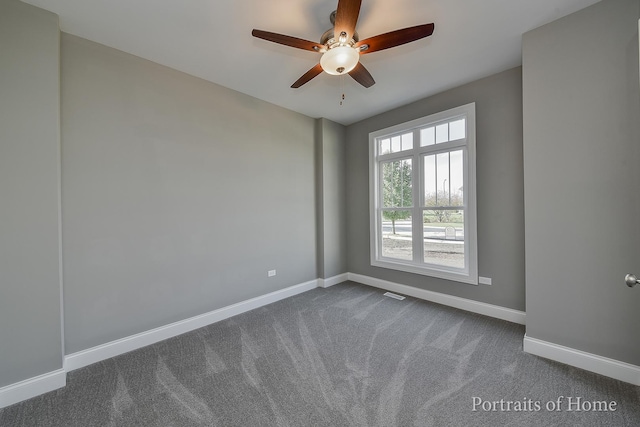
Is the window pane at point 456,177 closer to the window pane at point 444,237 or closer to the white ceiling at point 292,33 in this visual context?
the window pane at point 444,237

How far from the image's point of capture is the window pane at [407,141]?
3.86 metres

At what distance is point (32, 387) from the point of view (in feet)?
6.08

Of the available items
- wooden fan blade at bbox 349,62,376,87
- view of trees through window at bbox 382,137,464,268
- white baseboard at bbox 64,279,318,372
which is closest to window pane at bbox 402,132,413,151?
view of trees through window at bbox 382,137,464,268

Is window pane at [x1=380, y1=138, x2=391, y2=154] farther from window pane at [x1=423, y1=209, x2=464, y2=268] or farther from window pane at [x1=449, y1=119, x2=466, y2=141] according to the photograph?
window pane at [x1=423, y1=209, x2=464, y2=268]

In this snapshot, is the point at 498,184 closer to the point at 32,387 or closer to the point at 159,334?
the point at 159,334

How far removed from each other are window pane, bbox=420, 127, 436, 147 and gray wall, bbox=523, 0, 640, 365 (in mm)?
1293

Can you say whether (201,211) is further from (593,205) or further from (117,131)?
(593,205)

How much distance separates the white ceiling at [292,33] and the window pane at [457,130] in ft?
1.59

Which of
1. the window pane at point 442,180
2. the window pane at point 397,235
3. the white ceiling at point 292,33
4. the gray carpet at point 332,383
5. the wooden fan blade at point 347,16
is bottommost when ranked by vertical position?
the gray carpet at point 332,383

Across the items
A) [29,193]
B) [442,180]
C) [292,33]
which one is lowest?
[29,193]

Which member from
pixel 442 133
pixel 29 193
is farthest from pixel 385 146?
pixel 29 193

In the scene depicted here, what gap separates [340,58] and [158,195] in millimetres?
2234

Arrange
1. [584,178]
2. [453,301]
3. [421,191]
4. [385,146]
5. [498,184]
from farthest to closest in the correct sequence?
[385,146] < [421,191] < [453,301] < [498,184] < [584,178]

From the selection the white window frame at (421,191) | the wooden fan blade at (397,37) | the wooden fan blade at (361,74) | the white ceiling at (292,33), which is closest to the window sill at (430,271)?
the white window frame at (421,191)
